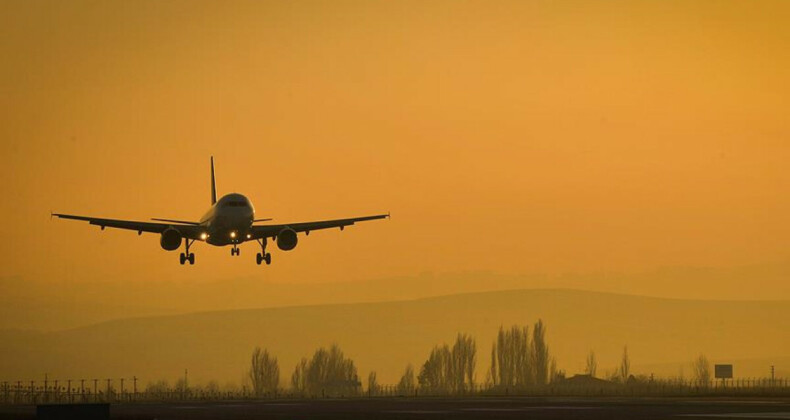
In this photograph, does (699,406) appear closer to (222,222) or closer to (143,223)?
(222,222)

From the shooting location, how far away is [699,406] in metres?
101

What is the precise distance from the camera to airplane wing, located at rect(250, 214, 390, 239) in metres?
121

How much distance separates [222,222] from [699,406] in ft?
134

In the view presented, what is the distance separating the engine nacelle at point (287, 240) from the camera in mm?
119750

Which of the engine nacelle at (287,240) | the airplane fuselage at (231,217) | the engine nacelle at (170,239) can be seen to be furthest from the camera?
the engine nacelle at (287,240)

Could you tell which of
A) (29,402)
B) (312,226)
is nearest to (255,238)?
(312,226)

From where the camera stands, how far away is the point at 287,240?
120 meters

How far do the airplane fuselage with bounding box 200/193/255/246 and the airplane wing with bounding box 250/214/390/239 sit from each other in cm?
848

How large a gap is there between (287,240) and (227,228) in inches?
417

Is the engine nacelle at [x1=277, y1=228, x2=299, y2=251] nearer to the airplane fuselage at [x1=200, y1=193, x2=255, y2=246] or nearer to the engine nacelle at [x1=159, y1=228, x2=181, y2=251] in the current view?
the airplane fuselage at [x1=200, y1=193, x2=255, y2=246]

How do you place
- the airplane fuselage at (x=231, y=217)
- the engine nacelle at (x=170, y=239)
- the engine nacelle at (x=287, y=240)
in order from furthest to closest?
the engine nacelle at (x=287, y=240) < the engine nacelle at (x=170, y=239) < the airplane fuselage at (x=231, y=217)

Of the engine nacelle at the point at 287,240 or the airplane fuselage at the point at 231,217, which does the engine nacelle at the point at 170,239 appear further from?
the engine nacelle at the point at 287,240

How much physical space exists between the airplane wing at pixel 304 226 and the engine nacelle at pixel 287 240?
1276mm

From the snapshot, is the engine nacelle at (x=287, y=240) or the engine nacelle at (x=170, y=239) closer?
the engine nacelle at (x=170, y=239)
